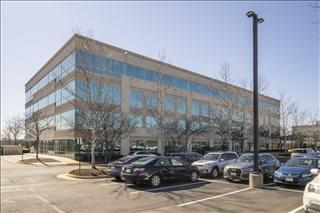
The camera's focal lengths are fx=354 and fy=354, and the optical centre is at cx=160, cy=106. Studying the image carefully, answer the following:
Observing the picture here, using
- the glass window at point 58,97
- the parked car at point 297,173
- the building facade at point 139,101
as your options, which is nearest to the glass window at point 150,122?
the building facade at point 139,101

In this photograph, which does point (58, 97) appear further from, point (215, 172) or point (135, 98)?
point (215, 172)

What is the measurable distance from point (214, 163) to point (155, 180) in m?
5.48

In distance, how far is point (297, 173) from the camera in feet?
49.8

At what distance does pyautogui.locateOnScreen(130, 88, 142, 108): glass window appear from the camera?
4909 centimetres

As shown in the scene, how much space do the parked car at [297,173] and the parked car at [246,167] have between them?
74.4 inches

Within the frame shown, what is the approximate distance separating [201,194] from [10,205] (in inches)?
274

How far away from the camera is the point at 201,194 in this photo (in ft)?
45.2

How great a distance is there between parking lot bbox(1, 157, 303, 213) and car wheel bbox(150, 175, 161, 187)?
29cm

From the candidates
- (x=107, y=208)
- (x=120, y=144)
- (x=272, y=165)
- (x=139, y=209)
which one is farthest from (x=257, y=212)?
(x=120, y=144)

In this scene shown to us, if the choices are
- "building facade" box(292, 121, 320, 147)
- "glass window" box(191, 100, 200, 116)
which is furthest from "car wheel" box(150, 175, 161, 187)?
"building facade" box(292, 121, 320, 147)

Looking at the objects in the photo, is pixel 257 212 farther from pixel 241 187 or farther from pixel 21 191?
pixel 21 191

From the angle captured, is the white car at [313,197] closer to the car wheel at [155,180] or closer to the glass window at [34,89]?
the car wheel at [155,180]

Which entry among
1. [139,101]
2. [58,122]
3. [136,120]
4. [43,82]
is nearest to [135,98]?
[139,101]

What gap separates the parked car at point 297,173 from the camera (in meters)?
15.1
